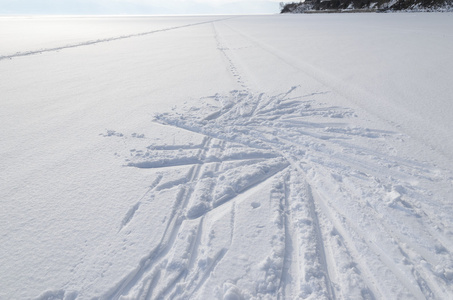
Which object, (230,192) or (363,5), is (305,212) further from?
(363,5)

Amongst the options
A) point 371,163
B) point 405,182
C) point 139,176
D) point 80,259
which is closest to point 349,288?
point 405,182

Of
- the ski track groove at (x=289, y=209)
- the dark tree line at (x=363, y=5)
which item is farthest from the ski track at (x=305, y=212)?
the dark tree line at (x=363, y=5)

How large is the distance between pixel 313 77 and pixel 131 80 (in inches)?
135

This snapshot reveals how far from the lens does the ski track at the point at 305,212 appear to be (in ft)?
4.43

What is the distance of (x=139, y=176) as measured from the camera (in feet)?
7.13

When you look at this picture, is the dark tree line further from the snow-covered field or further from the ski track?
the ski track

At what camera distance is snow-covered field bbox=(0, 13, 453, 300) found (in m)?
1.38

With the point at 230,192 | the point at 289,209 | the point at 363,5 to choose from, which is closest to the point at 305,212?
the point at 289,209

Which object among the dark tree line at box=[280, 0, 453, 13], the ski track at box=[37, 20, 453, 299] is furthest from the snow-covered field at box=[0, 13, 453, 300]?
the dark tree line at box=[280, 0, 453, 13]

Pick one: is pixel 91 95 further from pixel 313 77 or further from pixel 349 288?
pixel 349 288

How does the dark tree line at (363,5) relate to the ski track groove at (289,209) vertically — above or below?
above

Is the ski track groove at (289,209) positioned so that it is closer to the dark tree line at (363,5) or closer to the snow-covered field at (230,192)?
the snow-covered field at (230,192)

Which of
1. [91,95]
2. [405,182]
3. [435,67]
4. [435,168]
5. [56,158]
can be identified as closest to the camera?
[405,182]

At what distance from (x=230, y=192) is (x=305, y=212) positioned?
56 centimetres
